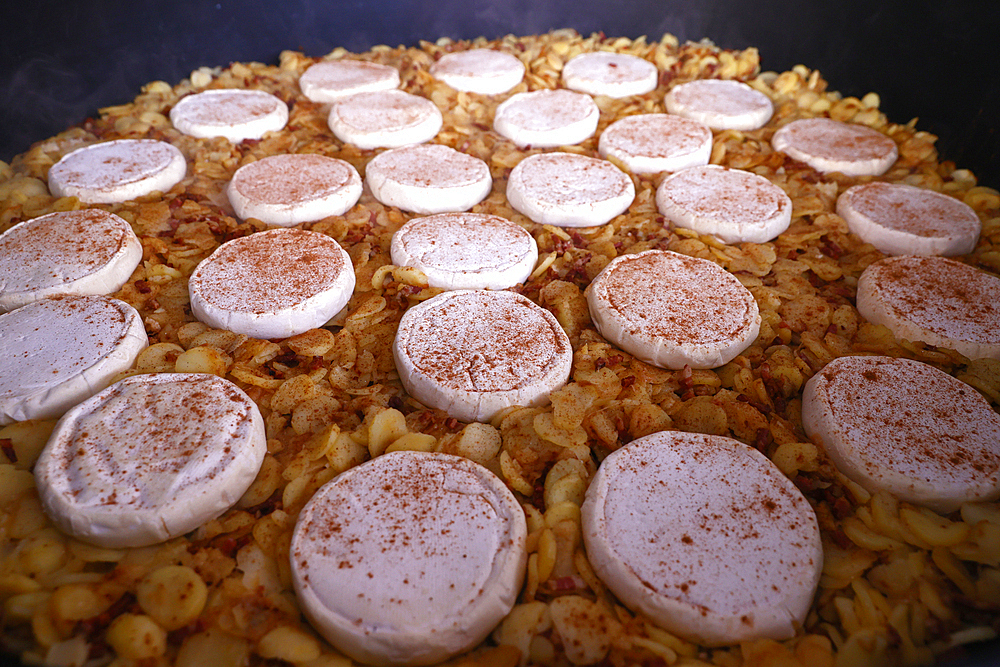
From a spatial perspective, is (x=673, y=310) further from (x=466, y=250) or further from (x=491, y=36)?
(x=491, y=36)

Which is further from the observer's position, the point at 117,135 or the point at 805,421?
the point at 117,135

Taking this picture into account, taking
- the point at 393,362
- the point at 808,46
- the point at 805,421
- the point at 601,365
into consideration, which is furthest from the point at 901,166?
the point at 393,362

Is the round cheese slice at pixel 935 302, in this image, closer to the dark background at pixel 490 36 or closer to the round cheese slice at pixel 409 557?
the dark background at pixel 490 36

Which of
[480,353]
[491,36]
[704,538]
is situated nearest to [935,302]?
[704,538]

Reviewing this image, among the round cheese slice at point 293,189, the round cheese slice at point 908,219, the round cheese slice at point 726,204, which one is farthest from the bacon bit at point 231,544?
the round cheese slice at point 908,219

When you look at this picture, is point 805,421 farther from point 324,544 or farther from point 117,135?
point 117,135

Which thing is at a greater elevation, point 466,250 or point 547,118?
point 547,118

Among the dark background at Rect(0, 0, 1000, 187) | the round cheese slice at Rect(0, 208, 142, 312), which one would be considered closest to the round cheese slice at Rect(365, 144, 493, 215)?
the round cheese slice at Rect(0, 208, 142, 312)
